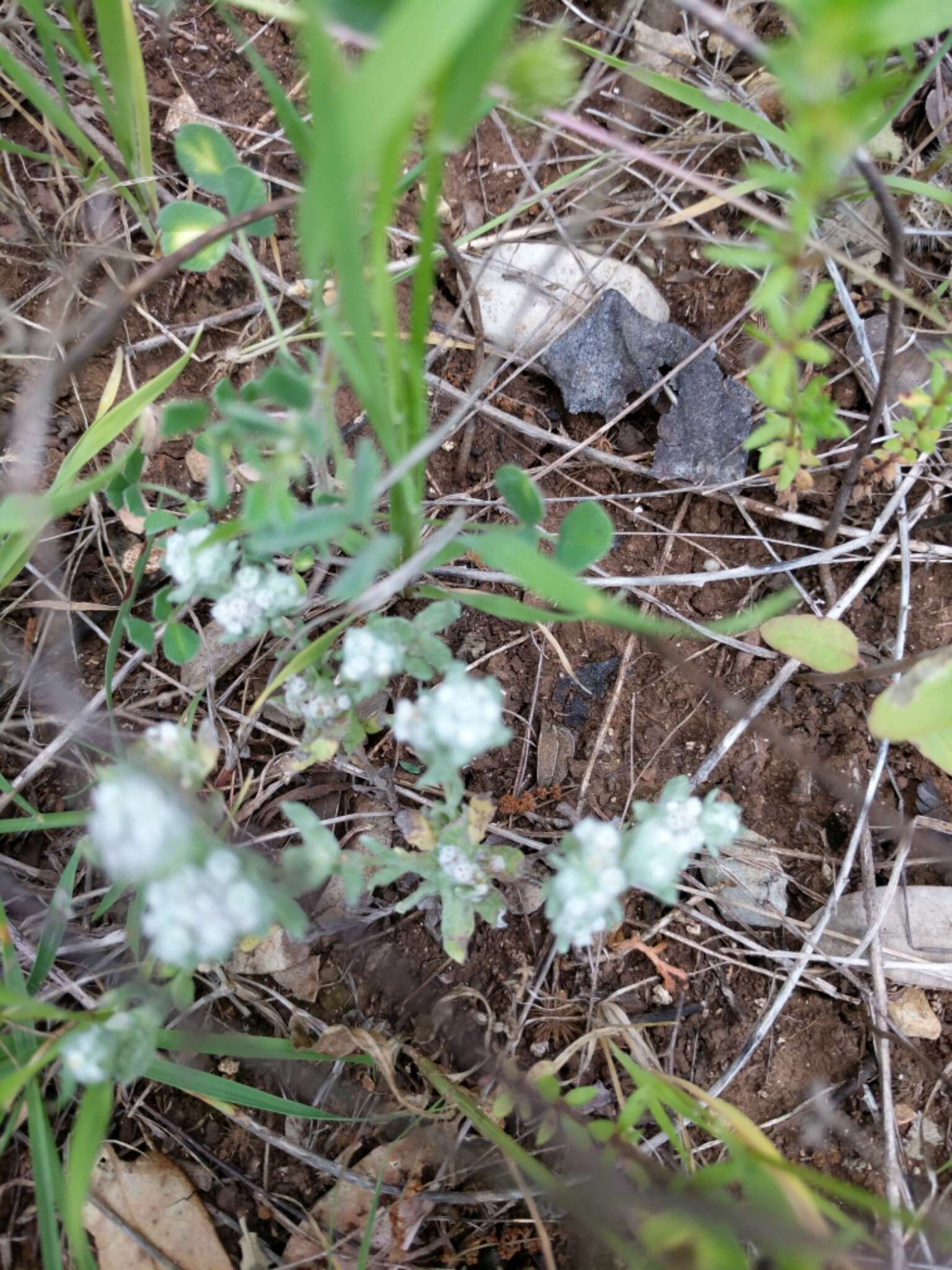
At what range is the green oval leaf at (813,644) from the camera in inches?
91.9

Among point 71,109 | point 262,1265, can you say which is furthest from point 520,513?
point 71,109

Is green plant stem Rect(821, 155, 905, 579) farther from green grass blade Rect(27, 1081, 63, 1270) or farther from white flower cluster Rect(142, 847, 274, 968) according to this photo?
green grass blade Rect(27, 1081, 63, 1270)

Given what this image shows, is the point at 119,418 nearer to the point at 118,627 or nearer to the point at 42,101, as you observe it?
the point at 118,627

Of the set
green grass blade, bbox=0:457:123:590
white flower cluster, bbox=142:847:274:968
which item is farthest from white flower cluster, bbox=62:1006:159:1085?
green grass blade, bbox=0:457:123:590

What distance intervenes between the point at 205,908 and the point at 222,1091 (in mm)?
1041

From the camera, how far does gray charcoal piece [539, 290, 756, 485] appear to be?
2.65 m

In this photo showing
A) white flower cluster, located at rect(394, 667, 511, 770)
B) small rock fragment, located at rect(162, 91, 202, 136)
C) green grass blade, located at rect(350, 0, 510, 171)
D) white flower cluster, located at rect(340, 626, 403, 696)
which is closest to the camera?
green grass blade, located at rect(350, 0, 510, 171)

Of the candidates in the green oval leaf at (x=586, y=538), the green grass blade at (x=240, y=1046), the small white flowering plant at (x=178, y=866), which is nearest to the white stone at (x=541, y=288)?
the green oval leaf at (x=586, y=538)

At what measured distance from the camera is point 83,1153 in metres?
1.56

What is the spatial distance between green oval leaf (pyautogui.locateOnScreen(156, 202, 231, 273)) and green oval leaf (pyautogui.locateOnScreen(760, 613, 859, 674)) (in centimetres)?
165

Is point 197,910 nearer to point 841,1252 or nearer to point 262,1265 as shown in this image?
point 841,1252

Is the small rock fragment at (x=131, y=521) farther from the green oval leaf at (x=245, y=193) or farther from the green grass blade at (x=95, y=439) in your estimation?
the green oval leaf at (x=245, y=193)

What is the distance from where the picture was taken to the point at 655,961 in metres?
2.42

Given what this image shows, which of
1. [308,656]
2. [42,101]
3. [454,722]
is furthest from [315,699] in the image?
[42,101]
